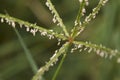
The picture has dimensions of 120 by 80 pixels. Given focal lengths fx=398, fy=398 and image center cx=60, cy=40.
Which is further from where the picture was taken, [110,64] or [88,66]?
[88,66]

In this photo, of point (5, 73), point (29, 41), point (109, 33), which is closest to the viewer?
point (109, 33)

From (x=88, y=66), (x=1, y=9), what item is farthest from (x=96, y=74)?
(x=1, y=9)

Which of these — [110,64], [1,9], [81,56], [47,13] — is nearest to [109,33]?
[110,64]

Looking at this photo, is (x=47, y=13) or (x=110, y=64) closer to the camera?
(x=110, y=64)

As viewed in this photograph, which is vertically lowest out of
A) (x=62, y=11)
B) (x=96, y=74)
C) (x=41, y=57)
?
(x=96, y=74)

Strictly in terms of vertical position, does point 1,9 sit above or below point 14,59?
above

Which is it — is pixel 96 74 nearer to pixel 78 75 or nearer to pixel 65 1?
pixel 78 75

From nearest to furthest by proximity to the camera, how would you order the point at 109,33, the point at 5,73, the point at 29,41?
the point at 109,33
the point at 5,73
the point at 29,41

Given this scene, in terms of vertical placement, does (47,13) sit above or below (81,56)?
above

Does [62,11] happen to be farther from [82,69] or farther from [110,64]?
[110,64]
